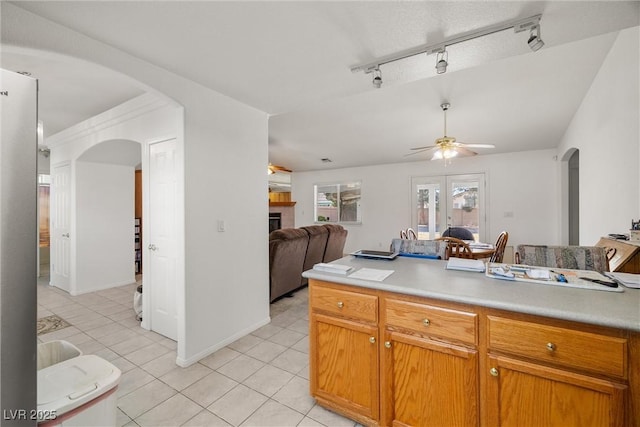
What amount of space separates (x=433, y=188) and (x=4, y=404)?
23.1 ft

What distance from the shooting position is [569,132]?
13.6 ft

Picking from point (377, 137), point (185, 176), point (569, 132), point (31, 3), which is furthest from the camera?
point (377, 137)

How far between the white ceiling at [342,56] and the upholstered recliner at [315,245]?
1.82 m

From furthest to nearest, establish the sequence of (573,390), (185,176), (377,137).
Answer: (377,137)
(185,176)
(573,390)

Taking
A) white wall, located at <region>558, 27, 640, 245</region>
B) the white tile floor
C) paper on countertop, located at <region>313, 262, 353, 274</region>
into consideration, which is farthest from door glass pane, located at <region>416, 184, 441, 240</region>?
paper on countertop, located at <region>313, 262, 353, 274</region>

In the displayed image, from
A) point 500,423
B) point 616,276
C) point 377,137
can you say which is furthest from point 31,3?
point 377,137

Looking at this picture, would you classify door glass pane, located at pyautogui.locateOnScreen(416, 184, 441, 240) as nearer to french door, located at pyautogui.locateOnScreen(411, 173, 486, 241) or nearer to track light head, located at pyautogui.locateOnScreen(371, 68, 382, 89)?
french door, located at pyautogui.locateOnScreen(411, 173, 486, 241)

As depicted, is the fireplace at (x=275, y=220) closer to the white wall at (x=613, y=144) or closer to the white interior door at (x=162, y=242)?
the white interior door at (x=162, y=242)

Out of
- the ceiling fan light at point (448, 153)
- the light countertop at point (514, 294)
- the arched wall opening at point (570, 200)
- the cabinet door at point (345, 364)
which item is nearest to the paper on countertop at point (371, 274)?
the light countertop at point (514, 294)

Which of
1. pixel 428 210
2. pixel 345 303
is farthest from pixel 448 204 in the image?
pixel 345 303

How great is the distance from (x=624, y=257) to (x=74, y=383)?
3.07 meters

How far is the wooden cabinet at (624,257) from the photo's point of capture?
157cm

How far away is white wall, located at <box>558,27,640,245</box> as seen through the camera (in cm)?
184

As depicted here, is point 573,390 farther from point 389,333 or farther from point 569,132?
point 569,132
